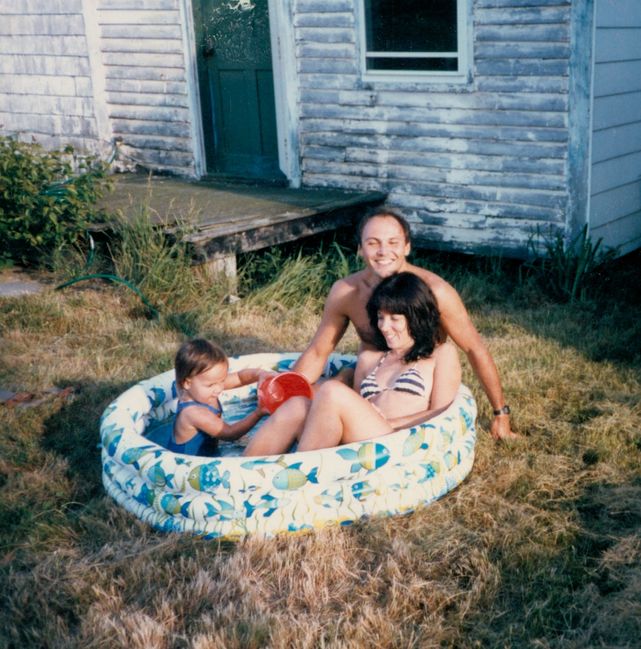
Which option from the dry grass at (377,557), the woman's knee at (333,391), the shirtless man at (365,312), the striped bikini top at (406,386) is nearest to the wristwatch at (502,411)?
the shirtless man at (365,312)

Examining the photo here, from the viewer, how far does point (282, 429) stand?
3857 mm

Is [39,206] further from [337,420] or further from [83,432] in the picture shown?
[337,420]

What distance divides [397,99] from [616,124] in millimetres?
1759

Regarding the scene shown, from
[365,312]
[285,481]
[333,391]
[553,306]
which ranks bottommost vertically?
[553,306]

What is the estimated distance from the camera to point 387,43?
7590 millimetres

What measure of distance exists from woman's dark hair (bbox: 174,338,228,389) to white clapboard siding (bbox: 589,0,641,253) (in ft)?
13.3

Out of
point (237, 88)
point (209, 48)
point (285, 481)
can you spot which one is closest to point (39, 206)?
point (237, 88)

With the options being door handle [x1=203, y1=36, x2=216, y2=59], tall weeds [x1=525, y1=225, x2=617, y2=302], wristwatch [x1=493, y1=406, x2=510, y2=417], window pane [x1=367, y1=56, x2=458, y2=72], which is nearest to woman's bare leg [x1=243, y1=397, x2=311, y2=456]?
wristwatch [x1=493, y1=406, x2=510, y2=417]

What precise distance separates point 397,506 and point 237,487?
68cm

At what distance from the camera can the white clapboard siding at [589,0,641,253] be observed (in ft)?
22.1

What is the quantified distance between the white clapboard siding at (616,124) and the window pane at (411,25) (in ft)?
3.86

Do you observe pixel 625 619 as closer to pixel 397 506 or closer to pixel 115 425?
pixel 397 506

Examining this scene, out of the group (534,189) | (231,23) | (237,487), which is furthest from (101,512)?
(231,23)

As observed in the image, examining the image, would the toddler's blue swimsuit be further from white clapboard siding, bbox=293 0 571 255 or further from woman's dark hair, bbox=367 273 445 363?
white clapboard siding, bbox=293 0 571 255
